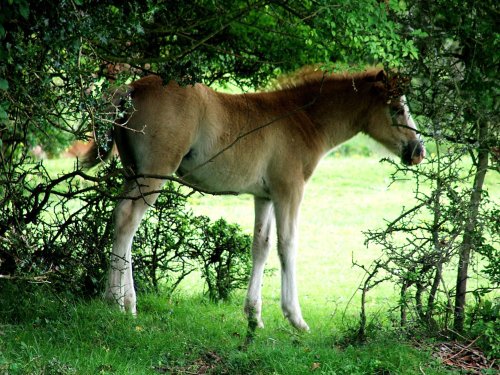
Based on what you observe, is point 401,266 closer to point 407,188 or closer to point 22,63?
point 22,63

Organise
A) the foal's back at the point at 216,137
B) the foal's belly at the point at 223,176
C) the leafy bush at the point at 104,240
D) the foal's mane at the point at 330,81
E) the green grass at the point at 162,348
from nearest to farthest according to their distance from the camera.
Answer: the green grass at the point at 162,348, the leafy bush at the point at 104,240, the foal's back at the point at 216,137, the foal's belly at the point at 223,176, the foal's mane at the point at 330,81

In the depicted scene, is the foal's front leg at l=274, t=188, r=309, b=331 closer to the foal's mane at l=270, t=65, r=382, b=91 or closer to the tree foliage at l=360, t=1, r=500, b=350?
the foal's mane at l=270, t=65, r=382, b=91

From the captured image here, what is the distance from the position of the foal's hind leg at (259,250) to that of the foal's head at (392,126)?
1505mm

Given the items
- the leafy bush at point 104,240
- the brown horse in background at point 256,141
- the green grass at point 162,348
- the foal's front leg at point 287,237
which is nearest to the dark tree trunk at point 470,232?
the brown horse in background at point 256,141

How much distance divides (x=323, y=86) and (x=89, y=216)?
2895 mm

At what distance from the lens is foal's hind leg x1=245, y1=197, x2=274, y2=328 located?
7766mm

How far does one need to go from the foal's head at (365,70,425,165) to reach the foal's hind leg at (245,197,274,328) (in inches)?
59.2

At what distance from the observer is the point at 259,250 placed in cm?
799

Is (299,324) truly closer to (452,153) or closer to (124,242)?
(124,242)

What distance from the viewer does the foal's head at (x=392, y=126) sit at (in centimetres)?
826

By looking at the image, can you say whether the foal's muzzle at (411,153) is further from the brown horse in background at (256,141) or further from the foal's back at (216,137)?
the foal's back at (216,137)

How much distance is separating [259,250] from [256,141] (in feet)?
3.80

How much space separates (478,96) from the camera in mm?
6625

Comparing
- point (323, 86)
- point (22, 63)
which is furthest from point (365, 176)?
point (22, 63)
